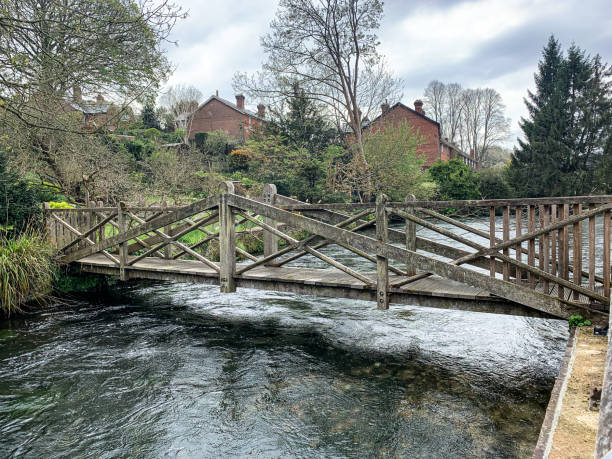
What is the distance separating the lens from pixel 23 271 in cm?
788

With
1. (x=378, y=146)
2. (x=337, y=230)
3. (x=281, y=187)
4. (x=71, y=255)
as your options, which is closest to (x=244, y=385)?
(x=337, y=230)

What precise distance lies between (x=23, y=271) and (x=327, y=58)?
750 inches

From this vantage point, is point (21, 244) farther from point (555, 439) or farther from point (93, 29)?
point (555, 439)

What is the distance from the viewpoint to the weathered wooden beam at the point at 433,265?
184 inches

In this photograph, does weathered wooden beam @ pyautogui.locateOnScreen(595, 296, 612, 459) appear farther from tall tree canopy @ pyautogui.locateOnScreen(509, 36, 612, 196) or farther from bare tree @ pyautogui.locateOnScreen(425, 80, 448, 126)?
bare tree @ pyautogui.locateOnScreen(425, 80, 448, 126)

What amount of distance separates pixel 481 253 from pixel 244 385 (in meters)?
3.28

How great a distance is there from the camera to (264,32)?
22734mm

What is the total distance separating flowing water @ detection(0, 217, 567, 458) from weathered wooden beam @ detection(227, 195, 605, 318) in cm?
103

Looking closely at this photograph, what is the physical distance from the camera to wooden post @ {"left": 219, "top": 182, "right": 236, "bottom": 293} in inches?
262

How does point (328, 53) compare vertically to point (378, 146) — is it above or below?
above

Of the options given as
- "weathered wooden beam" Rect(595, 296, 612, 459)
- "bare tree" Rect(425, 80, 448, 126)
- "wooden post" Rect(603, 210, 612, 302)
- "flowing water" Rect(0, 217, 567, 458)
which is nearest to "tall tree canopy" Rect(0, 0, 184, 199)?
"flowing water" Rect(0, 217, 567, 458)

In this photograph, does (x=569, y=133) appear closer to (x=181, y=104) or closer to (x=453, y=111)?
(x=453, y=111)

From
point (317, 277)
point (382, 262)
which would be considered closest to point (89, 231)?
point (317, 277)

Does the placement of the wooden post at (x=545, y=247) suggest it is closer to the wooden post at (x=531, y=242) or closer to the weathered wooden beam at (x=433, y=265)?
the wooden post at (x=531, y=242)
